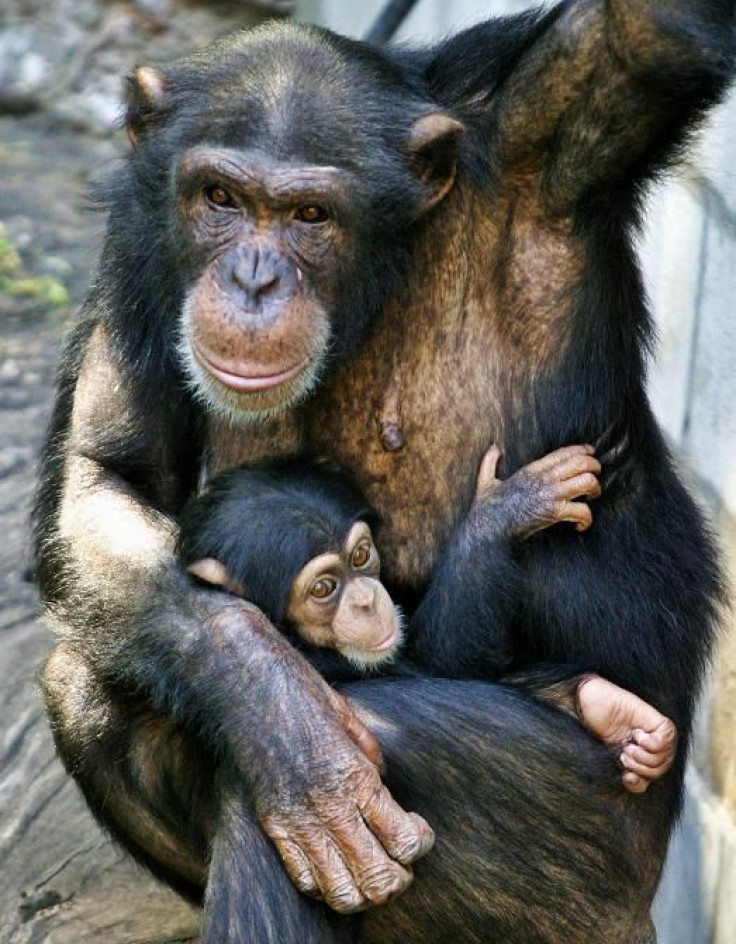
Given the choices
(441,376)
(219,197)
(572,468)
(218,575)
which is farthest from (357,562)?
(219,197)

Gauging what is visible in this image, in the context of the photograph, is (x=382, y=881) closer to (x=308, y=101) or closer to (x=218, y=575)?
(x=218, y=575)

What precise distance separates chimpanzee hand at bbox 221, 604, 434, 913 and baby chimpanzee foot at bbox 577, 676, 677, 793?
52 centimetres

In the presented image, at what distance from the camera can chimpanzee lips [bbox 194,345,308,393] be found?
4.11 meters

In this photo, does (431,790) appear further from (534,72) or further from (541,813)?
(534,72)

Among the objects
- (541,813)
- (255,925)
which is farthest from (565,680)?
(255,925)

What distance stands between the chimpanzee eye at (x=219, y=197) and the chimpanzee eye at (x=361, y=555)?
919 mm

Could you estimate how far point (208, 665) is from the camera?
4.06m

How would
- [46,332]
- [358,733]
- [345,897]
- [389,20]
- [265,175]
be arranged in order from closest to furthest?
[345,897]
[358,733]
[265,175]
[389,20]
[46,332]

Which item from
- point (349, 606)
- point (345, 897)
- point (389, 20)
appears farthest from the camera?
point (389, 20)

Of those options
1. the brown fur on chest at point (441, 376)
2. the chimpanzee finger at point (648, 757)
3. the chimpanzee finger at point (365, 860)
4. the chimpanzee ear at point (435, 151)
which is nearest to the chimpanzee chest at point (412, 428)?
the brown fur on chest at point (441, 376)

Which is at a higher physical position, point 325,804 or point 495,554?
point 495,554

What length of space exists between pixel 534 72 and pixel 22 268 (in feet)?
19.5

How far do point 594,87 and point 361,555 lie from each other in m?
1.32

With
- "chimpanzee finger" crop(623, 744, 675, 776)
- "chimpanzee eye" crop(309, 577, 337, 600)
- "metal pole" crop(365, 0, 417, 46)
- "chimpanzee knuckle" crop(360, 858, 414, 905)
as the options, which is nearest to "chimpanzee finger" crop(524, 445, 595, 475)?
"chimpanzee eye" crop(309, 577, 337, 600)
